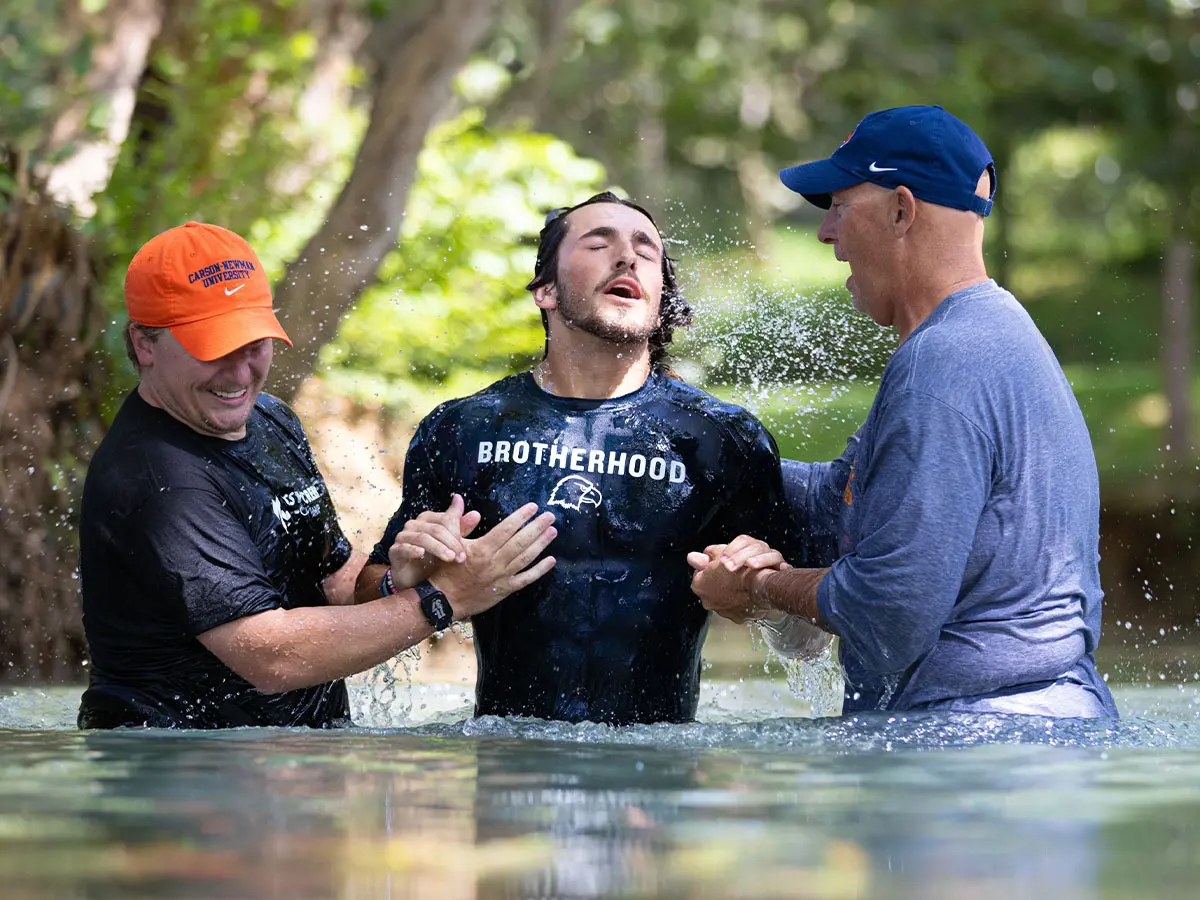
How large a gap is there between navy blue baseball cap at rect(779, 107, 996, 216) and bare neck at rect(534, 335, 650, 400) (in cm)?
80

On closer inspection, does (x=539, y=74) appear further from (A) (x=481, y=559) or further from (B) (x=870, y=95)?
(A) (x=481, y=559)

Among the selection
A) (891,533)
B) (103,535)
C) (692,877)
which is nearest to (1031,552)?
(891,533)

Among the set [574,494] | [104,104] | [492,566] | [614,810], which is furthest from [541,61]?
[614,810]

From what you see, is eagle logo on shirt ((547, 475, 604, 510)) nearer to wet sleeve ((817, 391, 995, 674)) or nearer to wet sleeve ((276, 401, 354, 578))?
wet sleeve ((276, 401, 354, 578))

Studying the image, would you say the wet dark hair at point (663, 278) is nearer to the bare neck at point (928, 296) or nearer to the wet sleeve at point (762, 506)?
the wet sleeve at point (762, 506)

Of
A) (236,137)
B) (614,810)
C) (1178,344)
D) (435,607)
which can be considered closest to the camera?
(614,810)

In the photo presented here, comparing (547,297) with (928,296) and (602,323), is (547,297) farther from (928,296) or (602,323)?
(928,296)

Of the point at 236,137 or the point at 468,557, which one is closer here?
the point at 468,557

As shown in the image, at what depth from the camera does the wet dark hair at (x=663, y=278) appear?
5266 mm

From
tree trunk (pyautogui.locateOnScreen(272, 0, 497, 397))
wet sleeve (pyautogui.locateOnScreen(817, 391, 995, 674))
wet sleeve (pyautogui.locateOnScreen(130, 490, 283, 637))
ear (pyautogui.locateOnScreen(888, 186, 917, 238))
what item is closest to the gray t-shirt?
wet sleeve (pyautogui.locateOnScreen(817, 391, 995, 674))

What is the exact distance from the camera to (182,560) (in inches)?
177

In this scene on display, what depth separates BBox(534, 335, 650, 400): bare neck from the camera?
5090 mm

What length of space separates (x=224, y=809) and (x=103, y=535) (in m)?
1.30

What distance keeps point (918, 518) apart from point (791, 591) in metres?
0.61
